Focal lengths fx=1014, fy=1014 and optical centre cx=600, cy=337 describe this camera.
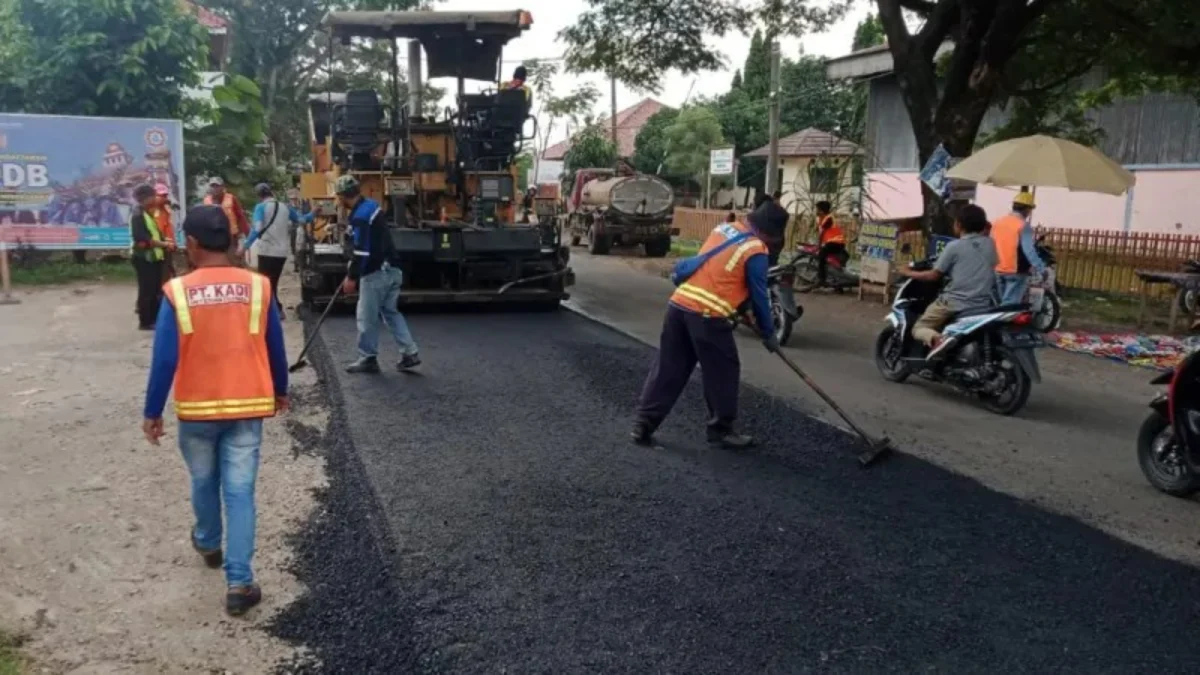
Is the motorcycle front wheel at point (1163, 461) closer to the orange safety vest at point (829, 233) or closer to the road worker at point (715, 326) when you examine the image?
the road worker at point (715, 326)

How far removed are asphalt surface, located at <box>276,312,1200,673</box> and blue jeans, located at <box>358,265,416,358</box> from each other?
1.50 m

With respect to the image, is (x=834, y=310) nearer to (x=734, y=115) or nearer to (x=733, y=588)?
(x=733, y=588)

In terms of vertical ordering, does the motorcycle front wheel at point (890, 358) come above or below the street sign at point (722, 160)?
below

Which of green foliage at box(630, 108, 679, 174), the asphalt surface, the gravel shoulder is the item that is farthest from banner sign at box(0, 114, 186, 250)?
→ green foliage at box(630, 108, 679, 174)

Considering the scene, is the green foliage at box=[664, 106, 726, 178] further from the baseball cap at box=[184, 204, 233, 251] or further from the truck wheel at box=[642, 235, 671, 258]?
the baseball cap at box=[184, 204, 233, 251]

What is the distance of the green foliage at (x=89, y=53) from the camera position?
14711mm

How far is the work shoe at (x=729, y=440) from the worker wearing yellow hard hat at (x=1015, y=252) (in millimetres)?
3916

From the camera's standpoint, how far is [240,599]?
12.4ft

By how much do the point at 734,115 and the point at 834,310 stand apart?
25.0 m

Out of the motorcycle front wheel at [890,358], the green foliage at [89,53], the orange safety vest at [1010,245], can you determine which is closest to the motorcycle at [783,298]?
the motorcycle front wheel at [890,358]

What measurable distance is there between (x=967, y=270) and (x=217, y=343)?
5676 millimetres

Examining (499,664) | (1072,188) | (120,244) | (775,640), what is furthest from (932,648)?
(120,244)

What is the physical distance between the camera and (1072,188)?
9898 millimetres

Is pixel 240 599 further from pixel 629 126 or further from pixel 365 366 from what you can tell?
pixel 629 126
